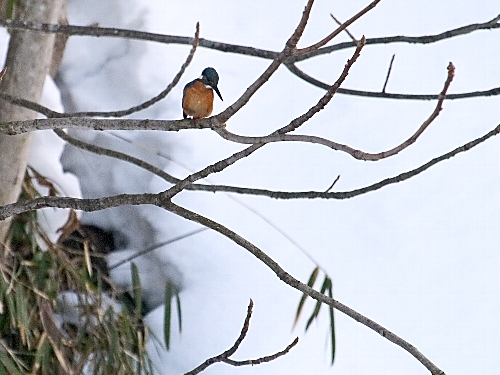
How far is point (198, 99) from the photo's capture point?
1290mm

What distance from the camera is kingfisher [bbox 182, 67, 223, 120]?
4.22 ft

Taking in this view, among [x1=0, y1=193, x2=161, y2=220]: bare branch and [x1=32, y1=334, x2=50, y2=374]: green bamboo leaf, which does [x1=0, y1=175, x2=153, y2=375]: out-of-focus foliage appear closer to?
[x1=32, y1=334, x2=50, y2=374]: green bamboo leaf

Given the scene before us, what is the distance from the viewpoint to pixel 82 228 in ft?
8.45

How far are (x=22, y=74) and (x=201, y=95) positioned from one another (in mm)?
621

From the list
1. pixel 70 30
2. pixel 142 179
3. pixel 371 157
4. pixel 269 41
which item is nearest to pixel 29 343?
pixel 142 179

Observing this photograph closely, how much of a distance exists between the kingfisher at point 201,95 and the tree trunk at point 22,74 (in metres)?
0.57

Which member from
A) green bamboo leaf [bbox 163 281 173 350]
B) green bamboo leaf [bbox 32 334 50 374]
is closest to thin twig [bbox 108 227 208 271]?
green bamboo leaf [bbox 163 281 173 350]

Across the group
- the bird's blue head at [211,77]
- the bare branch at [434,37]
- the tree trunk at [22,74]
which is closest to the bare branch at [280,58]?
the bird's blue head at [211,77]

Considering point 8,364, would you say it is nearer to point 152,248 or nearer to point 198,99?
point 152,248

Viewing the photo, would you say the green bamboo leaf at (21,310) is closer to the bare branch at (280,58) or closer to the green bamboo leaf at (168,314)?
the green bamboo leaf at (168,314)

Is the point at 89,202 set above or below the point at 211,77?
below

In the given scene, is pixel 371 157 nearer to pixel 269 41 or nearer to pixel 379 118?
pixel 379 118

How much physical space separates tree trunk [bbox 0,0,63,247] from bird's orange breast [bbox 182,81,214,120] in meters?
0.56

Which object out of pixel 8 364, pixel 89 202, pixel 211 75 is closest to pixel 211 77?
pixel 211 75
